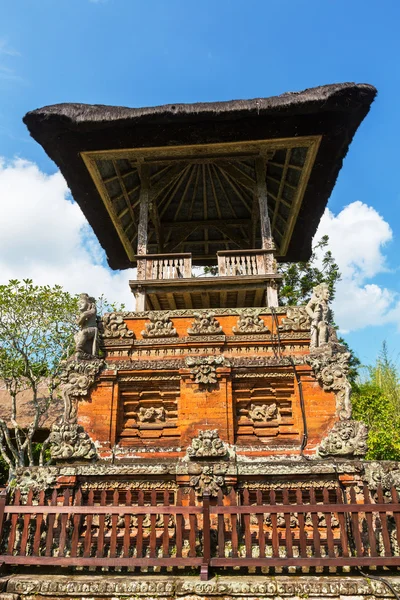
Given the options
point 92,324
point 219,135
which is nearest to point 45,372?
point 92,324

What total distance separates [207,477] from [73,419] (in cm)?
230

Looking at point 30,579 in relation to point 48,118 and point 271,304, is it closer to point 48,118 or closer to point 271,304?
point 271,304

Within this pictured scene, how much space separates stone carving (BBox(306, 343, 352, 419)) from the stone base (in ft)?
8.39

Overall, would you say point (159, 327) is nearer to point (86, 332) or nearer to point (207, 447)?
point (86, 332)

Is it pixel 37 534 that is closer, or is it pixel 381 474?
pixel 37 534

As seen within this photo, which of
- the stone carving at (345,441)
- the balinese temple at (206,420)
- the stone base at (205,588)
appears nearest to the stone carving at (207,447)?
the balinese temple at (206,420)

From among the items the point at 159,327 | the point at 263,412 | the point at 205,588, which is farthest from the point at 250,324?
the point at 205,588

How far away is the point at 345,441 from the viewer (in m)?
6.07

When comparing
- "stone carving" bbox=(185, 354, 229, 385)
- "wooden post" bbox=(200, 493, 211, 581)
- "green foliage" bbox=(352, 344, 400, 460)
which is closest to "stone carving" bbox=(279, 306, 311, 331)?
"stone carving" bbox=(185, 354, 229, 385)

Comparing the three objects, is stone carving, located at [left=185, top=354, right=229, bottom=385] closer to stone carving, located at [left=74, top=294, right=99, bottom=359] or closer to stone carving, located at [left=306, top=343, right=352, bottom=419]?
stone carving, located at [left=306, top=343, right=352, bottom=419]

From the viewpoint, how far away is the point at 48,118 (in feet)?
25.9

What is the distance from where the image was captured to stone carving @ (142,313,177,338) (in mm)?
7449

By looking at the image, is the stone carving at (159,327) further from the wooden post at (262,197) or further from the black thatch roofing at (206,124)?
the black thatch roofing at (206,124)

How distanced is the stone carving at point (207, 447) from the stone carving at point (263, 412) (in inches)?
33.9
